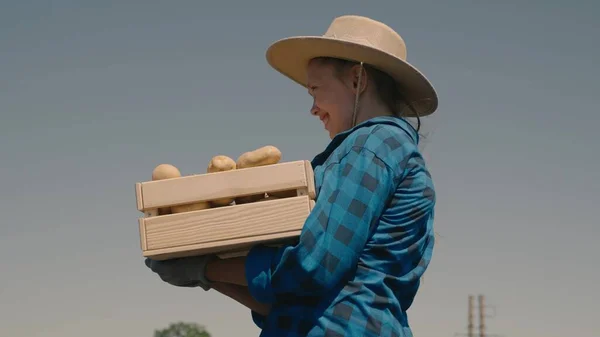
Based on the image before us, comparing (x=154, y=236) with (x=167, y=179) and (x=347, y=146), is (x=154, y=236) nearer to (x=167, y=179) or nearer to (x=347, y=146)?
(x=167, y=179)

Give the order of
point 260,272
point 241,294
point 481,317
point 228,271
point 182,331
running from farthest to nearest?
point 182,331
point 481,317
point 241,294
point 228,271
point 260,272

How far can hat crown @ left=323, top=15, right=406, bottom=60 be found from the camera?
14.5 feet

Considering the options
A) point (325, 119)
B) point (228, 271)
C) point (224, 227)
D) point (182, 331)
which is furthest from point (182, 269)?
point (182, 331)

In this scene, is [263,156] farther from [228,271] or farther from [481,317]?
[481,317]

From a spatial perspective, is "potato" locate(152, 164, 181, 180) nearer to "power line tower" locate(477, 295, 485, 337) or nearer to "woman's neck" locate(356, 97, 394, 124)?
"woman's neck" locate(356, 97, 394, 124)

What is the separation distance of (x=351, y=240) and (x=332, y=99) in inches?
28.0

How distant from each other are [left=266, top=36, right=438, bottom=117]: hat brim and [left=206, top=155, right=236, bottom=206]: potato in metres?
0.67

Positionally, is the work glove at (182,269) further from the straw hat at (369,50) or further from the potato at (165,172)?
the straw hat at (369,50)

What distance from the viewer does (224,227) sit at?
3955mm

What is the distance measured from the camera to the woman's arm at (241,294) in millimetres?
4227

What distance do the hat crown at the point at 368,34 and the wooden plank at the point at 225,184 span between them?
706 millimetres

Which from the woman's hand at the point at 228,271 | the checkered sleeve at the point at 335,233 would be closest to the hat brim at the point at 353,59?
the checkered sleeve at the point at 335,233

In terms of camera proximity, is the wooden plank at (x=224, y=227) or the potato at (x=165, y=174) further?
the potato at (x=165, y=174)

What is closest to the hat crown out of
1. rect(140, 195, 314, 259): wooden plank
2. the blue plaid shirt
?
the blue plaid shirt
